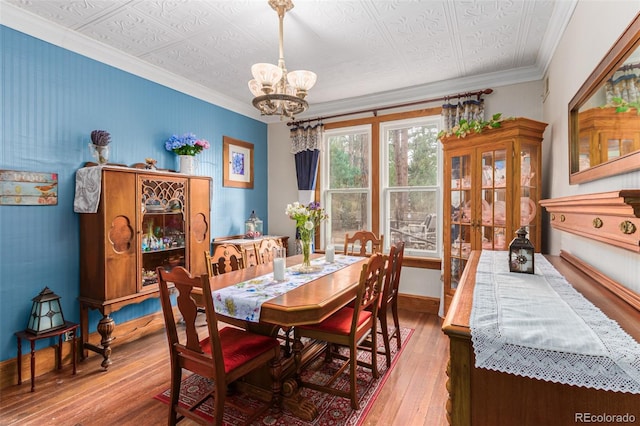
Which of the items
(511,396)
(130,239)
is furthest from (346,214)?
(511,396)

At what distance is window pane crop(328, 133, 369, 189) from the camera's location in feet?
14.1

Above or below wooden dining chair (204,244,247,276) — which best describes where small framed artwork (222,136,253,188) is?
above

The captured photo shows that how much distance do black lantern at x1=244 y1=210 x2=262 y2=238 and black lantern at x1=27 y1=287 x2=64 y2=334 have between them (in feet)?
7.20

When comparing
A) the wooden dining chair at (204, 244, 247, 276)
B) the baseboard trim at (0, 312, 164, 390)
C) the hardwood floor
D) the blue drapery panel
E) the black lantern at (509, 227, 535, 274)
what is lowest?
the hardwood floor

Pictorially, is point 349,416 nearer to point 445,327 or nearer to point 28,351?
point 445,327

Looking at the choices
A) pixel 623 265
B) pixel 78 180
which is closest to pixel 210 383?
pixel 78 180

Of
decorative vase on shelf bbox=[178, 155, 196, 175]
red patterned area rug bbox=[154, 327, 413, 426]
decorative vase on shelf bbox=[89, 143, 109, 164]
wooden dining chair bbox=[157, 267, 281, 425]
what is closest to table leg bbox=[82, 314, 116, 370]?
red patterned area rug bbox=[154, 327, 413, 426]

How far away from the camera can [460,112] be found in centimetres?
356

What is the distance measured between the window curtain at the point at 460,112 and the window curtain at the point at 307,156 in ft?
5.35

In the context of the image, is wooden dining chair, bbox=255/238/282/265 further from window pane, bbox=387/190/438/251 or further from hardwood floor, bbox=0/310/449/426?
window pane, bbox=387/190/438/251

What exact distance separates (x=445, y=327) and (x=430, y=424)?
1.36 m

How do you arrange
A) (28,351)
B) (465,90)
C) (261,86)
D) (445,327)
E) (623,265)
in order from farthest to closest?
(465,90)
(28,351)
(261,86)
(623,265)
(445,327)

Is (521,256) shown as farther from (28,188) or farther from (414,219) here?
(28,188)

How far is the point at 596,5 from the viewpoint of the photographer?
1.70 m
